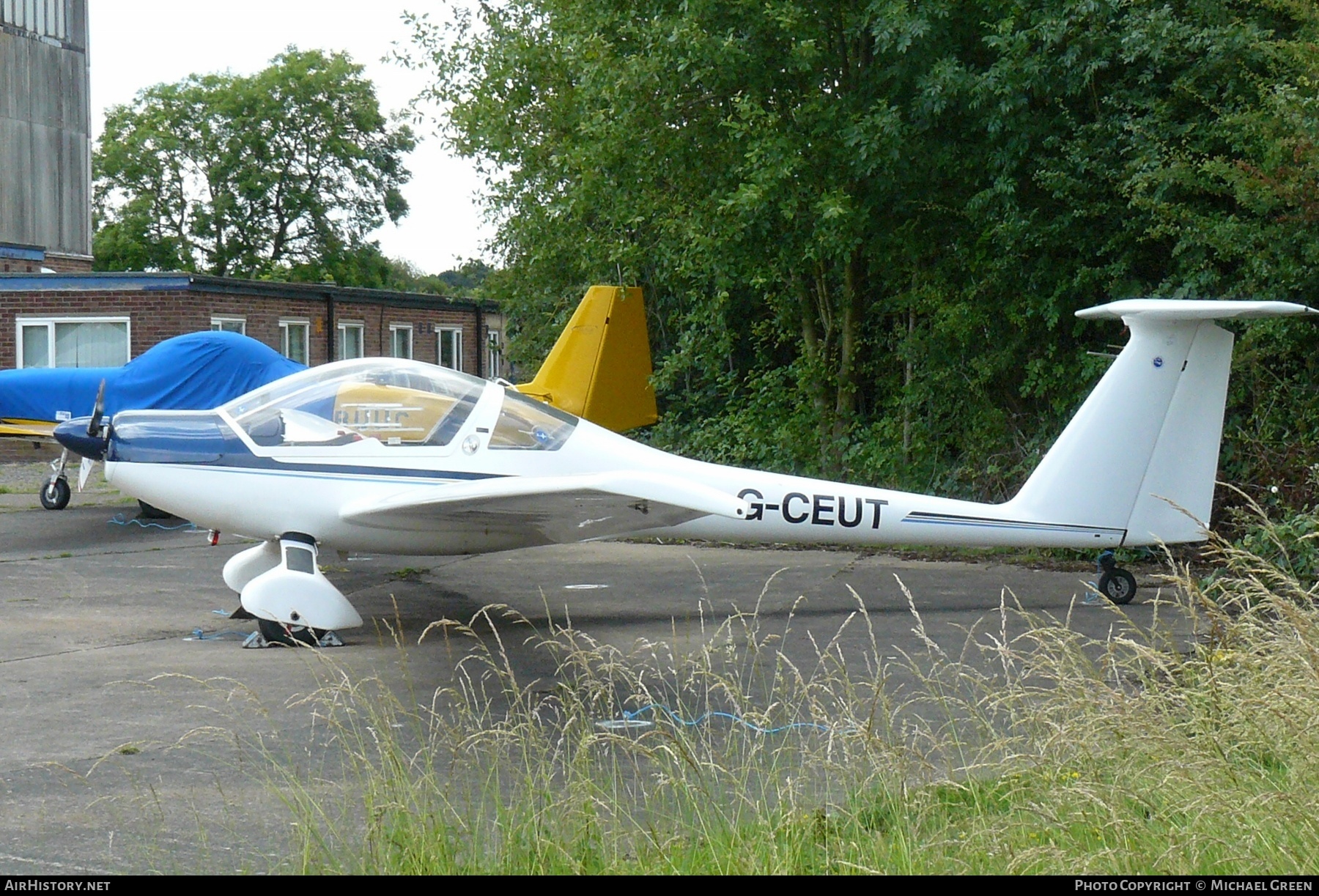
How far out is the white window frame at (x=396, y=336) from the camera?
2608 centimetres

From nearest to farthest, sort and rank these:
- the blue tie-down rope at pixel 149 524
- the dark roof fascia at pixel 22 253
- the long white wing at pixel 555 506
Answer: the long white wing at pixel 555 506 → the blue tie-down rope at pixel 149 524 → the dark roof fascia at pixel 22 253

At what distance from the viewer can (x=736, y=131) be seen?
11727mm

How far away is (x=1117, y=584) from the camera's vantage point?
27.8 feet

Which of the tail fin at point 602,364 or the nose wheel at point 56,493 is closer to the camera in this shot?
the tail fin at point 602,364

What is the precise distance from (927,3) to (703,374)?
6.13 metres

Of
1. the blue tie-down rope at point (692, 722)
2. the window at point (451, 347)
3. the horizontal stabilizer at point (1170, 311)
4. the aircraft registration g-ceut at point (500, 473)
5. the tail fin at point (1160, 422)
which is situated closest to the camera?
the blue tie-down rope at point (692, 722)

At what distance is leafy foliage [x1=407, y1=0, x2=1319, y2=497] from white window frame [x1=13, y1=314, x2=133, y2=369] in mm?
8450

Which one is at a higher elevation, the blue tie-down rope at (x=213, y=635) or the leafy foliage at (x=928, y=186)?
the leafy foliage at (x=928, y=186)

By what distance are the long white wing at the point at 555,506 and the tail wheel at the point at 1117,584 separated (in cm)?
298

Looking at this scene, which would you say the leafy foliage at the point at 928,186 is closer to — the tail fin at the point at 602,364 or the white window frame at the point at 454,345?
the tail fin at the point at 602,364

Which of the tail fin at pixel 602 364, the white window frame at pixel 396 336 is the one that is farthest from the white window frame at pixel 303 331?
the tail fin at pixel 602 364

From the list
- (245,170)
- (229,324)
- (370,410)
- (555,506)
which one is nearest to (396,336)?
(229,324)

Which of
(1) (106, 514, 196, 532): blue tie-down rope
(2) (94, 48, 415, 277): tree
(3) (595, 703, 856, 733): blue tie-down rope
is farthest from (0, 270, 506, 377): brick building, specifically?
(2) (94, 48, 415, 277): tree

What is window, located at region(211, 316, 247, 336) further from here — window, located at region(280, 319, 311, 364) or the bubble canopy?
the bubble canopy
